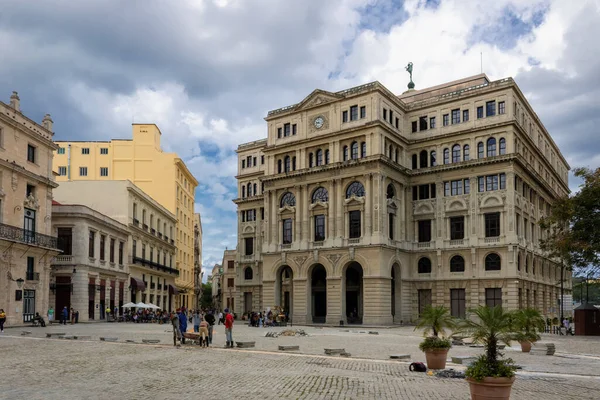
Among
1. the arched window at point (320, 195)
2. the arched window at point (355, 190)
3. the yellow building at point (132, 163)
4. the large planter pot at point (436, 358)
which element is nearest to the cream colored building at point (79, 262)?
the arched window at point (320, 195)

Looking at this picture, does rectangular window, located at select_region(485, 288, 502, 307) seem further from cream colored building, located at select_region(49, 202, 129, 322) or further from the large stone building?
cream colored building, located at select_region(49, 202, 129, 322)

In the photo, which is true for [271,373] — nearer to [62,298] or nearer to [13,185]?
[13,185]

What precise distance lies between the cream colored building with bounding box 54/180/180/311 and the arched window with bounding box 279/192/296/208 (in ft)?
49.9

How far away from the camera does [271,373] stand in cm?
1853

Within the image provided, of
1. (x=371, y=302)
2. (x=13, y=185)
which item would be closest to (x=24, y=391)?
(x=13, y=185)

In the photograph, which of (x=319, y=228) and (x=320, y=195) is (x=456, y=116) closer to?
(x=320, y=195)

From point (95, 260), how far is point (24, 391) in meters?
41.8

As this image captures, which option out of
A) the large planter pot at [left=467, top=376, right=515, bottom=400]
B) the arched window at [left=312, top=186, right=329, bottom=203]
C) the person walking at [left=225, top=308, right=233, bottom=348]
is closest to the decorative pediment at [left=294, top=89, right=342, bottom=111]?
the arched window at [left=312, top=186, right=329, bottom=203]

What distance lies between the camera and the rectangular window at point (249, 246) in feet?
263

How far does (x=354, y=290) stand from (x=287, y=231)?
9.59 m

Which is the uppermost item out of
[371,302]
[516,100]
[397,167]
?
[516,100]

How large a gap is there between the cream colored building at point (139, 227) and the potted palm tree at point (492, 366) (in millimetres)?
53657

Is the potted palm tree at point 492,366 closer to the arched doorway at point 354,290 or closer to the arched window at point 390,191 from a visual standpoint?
the arched window at point 390,191

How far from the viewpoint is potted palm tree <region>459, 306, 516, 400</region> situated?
1208 cm
